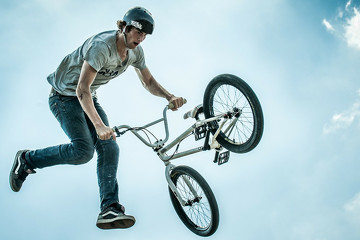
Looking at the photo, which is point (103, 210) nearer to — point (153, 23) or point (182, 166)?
point (182, 166)

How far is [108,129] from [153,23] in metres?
1.41

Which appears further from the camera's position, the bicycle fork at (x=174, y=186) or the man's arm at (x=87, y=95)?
the bicycle fork at (x=174, y=186)

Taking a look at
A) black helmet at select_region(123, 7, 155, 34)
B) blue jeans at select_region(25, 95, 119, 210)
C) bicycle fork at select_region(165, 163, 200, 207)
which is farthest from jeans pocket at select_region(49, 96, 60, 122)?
bicycle fork at select_region(165, 163, 200, 207)

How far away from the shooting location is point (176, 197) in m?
5.41

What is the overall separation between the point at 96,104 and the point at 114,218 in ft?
5.17

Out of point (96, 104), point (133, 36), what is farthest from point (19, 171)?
point (133, 36)

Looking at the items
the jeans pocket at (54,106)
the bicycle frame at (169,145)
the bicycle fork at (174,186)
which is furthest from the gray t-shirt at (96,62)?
the bicycle fork at (174,186)

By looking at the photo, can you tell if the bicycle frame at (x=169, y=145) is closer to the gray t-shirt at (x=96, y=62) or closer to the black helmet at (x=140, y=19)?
the gray t-shirt at (x=96, y=62)

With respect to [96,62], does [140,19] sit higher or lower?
higher

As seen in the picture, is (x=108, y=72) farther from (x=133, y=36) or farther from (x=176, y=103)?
(x=176, y=103)

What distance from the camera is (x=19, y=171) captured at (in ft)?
17.4

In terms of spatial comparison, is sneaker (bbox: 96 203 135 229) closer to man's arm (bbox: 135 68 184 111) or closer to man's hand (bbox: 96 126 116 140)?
man's hand (bbox: 96 126 116 140)

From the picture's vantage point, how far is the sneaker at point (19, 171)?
5234mm

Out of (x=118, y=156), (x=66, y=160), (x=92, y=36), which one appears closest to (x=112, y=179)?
(x=118, y=156)
